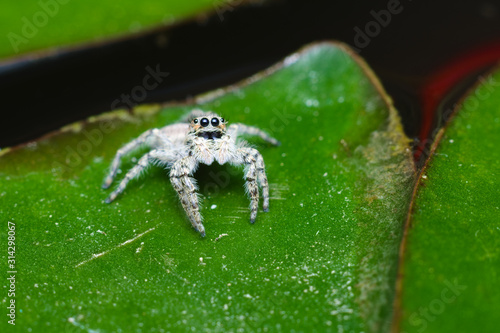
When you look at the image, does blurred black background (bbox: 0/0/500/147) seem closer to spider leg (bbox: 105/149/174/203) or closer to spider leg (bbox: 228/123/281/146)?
spider leg (bbox: 228/123/281/146)

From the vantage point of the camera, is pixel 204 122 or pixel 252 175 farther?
pixel 204 122

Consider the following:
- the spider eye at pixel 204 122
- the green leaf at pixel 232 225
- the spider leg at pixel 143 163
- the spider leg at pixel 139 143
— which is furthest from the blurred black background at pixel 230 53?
the spider eye at pixel 204 122

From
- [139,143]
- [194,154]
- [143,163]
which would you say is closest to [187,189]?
[194,154]

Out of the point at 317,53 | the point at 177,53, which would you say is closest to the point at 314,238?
the point at 317,53

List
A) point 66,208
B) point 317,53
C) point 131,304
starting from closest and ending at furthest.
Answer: point 131,304 → point 66,208 → point 317,53

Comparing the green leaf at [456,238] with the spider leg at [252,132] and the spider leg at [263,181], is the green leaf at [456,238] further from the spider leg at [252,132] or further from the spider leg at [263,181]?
the spider leg at [252,132]

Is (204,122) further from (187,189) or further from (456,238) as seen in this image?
(456,238)

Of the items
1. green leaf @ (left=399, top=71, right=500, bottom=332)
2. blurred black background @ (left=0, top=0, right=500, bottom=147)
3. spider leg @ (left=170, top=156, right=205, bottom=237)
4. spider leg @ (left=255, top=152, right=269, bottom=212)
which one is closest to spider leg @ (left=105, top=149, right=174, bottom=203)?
spider leg @ (left=170, top=156, right=205, bottom=237)

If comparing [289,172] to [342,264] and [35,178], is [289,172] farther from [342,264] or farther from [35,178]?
[35,178]
